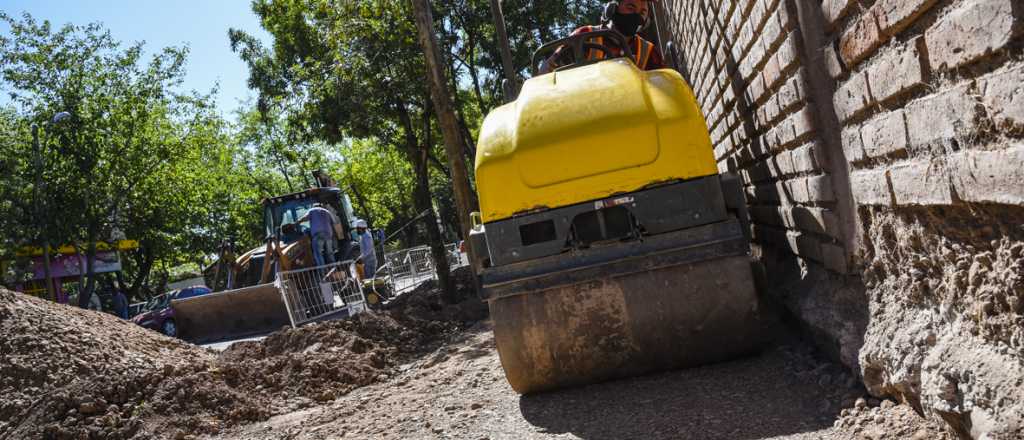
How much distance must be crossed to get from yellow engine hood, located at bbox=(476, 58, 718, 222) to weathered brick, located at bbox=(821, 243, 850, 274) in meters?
0.73

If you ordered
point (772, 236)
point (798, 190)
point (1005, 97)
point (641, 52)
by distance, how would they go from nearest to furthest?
point (1005, 97) < point (798, 190) < point (772, 236) < point (641, 52)

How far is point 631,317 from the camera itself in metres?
4.39

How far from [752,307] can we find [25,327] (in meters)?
7.46

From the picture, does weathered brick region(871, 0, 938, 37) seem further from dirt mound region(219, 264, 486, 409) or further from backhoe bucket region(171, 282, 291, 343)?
backhoe bucket region(171, 282, 291, 343)

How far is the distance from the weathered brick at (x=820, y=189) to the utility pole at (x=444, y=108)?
6980mm

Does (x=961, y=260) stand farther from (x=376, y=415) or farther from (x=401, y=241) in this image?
(x=401, y=241)

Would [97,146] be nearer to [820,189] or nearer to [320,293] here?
[320,293]

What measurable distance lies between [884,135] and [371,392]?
5.14 m

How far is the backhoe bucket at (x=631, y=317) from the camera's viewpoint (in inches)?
169

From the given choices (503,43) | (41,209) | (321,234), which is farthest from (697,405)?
(41,209)

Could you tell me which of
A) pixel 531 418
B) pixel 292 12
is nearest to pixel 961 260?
pixel 531 418

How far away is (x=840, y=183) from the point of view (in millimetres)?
3516

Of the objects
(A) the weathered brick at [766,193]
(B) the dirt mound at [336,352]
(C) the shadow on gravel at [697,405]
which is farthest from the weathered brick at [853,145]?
(B) the dirt mound at [336,352]

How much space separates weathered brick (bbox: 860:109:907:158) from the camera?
104 inches
